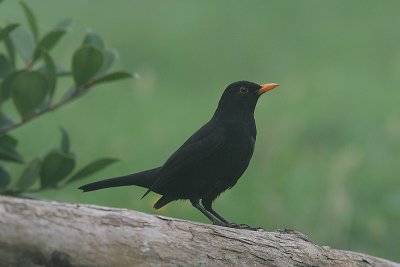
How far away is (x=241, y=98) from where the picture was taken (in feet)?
19.1

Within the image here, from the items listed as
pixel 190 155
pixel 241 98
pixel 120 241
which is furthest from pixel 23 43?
pixel 120 241

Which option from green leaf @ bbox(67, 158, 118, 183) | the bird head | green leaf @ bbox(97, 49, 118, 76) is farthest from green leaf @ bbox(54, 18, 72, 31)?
the bird head

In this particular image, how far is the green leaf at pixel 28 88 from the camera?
464 cm

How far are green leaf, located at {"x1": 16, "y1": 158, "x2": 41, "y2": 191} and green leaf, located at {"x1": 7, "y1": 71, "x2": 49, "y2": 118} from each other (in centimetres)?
27

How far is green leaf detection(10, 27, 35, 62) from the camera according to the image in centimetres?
508

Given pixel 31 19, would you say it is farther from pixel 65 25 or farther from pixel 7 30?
pixel 7 30

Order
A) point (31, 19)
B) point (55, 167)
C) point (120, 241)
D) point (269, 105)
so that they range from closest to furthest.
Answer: point (120, 241), point (55, 167), point (31, 19), point (269, 105)

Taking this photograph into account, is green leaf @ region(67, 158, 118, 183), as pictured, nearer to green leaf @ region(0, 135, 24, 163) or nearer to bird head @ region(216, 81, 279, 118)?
green leaf @ region(0, 135, 24, 163)

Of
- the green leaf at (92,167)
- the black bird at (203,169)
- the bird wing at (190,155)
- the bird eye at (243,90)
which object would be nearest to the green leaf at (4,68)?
the green leaf at (92,167)

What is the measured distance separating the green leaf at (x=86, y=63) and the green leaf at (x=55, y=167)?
1.23 ft

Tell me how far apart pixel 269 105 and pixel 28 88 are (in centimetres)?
549

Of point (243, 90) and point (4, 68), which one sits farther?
point (243, 90)

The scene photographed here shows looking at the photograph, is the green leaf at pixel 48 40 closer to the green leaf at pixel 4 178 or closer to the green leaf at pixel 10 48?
the green leaf at pixel 10 48

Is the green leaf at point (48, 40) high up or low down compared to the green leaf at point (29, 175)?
up
